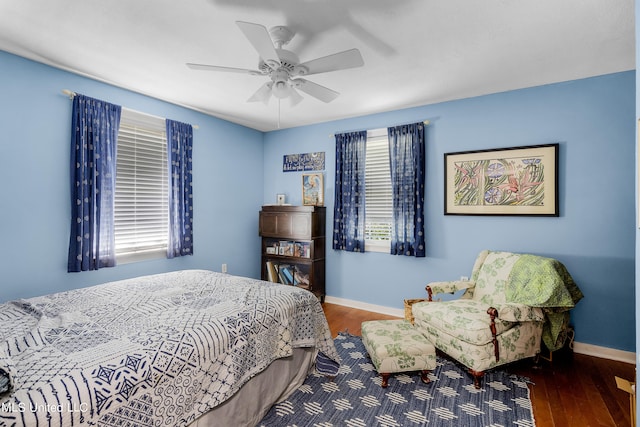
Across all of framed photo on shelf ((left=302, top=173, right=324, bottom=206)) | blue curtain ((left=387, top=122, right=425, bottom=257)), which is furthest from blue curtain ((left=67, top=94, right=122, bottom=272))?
blue curtain ((left=387, top=122, right=425, bottom=257))

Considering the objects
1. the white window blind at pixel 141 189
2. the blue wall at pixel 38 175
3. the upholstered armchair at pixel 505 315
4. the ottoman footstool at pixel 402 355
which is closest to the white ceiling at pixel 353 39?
the blue wall at pixel 38 175

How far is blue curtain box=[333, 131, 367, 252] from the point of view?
4.05m

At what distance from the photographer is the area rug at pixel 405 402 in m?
1.96

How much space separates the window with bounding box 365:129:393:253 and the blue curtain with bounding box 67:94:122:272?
288 centimetres

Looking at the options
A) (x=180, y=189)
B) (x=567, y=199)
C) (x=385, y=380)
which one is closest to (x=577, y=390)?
(x=385, y=380)

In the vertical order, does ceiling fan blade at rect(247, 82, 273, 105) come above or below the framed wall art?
above

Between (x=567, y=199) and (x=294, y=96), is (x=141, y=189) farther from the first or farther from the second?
(x=567, y=199)

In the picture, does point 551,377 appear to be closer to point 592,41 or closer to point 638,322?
point 638,322

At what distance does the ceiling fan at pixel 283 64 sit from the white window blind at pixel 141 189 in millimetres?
1663

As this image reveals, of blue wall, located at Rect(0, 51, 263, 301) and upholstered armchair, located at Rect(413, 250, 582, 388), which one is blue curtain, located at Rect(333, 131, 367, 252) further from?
blue wall, located at Rect(0, 51, 263, 301)

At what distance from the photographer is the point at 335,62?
1986 mm

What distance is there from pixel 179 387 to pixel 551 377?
2.80 metres

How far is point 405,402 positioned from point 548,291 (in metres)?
1.41

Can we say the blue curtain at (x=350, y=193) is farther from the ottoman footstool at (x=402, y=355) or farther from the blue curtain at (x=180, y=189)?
the blue curtain at (x=180, y=189)
